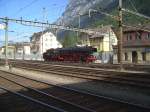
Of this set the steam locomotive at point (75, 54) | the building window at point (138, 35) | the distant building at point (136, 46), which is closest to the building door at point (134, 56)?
the distant building at point (136, 46)

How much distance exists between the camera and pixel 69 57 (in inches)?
2388

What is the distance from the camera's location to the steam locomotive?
2276 inches

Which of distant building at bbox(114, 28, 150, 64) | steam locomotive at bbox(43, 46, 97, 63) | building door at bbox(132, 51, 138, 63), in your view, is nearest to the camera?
steam locomotive at bbox(43, 46, 97, 63)

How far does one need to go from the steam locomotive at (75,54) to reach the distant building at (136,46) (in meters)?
12.1

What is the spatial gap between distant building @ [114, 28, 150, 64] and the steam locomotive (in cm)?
1210

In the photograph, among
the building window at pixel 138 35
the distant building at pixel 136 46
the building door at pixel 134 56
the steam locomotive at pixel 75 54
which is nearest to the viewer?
the steam locomotive at pixel 75 54

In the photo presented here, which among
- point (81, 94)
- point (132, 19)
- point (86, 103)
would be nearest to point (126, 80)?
point (81, 94)

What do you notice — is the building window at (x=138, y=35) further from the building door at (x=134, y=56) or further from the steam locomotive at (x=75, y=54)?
the steam locomotive at (x=75, y=54)

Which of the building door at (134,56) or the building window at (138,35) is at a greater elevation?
the building window at (138,35)

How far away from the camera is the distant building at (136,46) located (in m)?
67.1

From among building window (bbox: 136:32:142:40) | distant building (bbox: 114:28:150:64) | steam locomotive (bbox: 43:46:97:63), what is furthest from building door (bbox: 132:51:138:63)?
steam locomotive (bbox: 43:46:97:63)

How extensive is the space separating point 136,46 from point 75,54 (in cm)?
1575

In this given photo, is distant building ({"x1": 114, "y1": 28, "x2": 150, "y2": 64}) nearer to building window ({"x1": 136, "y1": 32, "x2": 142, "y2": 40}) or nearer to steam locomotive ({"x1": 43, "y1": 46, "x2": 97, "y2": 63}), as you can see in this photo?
building window ({"x1": 136, "y1": 32, "x2": 142, "y2": 40})

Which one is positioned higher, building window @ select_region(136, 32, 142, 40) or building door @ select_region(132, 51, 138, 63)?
building window @ select_region(136, 32, 142, 40)
